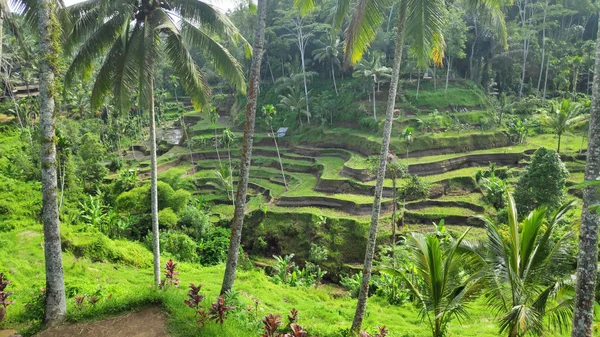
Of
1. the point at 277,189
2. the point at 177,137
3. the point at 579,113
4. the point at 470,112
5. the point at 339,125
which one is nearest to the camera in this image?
the point at 579,113

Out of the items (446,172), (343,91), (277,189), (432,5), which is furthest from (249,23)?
(432,5)

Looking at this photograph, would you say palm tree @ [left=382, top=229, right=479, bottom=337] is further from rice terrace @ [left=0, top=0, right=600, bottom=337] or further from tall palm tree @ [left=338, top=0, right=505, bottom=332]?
tall palm tree @ [left=338, top=0, right=505, bottom=332]

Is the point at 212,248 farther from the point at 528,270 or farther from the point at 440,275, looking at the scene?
the point at 528,270

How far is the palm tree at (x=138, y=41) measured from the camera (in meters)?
8.64

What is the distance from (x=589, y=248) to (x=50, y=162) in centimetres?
754

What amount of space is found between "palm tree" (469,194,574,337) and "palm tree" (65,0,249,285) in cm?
635

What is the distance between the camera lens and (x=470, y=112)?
102ft

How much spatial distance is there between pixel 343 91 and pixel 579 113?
18712mm

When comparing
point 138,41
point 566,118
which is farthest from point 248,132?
point 566,118

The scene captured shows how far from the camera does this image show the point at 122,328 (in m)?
6.29

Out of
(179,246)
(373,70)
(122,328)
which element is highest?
(373,70)

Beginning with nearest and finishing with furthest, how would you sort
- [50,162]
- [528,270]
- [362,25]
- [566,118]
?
[528,270]
[50,162]
[362,25]
[566,118]

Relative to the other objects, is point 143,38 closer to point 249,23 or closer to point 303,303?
point 303,303

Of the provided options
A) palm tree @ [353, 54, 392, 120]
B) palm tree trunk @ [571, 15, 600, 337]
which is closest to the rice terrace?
palm tree trunk @ [571, 15, 600, 337]
